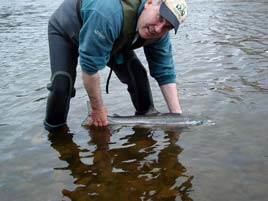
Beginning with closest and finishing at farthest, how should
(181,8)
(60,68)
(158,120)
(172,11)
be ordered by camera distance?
(172,11)
(181,8)
(60,68)
(158,120)

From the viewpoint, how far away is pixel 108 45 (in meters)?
4.45

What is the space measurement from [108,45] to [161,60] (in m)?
1.18

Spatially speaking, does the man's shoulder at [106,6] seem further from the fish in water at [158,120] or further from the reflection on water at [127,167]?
the fish in water at [158,120]

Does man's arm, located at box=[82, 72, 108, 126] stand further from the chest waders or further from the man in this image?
the chest waders

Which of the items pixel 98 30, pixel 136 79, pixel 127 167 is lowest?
pixel 127 167

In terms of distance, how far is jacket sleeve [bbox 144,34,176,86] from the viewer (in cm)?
525

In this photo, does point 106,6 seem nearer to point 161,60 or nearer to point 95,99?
point 95,99

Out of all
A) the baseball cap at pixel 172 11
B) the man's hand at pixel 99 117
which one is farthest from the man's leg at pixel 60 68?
the baseball cap at pixel 172 11

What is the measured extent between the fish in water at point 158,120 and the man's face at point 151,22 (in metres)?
1.61

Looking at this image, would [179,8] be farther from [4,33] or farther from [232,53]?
[4,33]

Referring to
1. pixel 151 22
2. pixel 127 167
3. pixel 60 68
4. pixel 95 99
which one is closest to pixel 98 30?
pixel 151 22

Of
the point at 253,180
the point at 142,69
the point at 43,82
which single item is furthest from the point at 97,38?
the point at 43,82

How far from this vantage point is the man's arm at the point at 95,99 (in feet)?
15.3

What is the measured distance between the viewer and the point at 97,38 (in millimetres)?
4293
